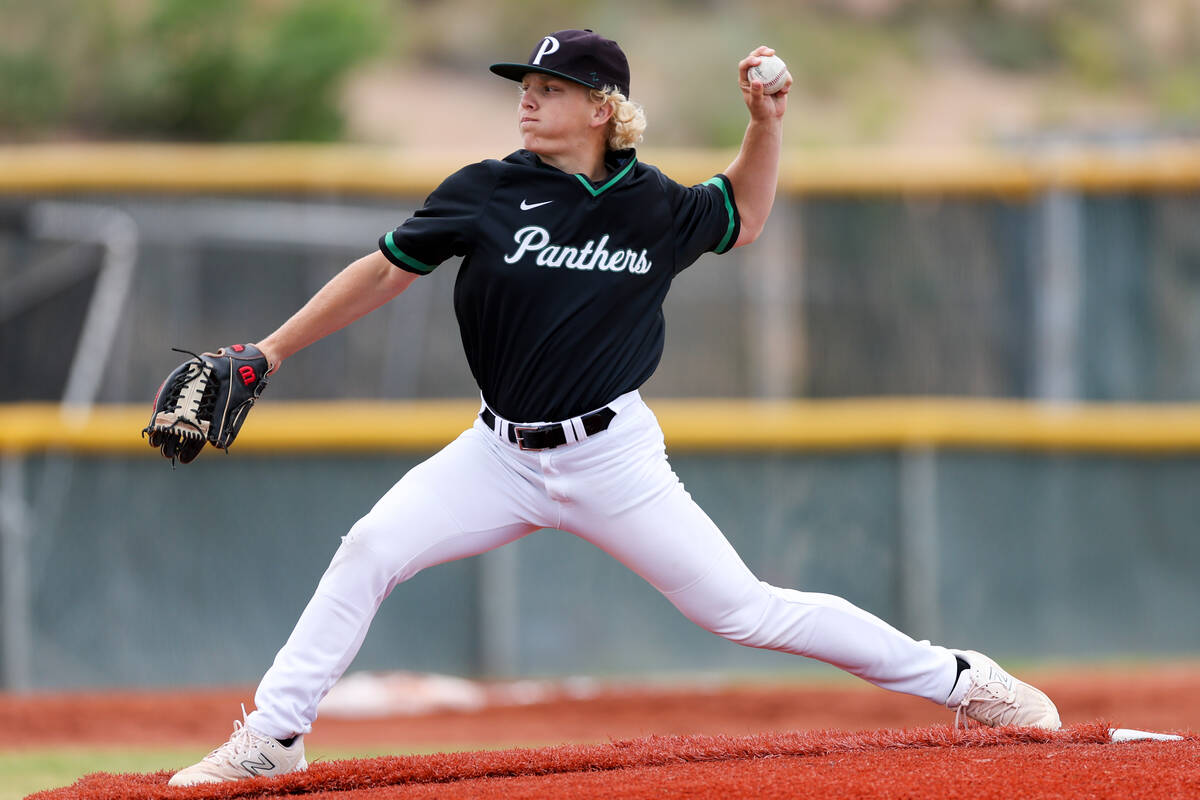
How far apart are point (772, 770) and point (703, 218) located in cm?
132

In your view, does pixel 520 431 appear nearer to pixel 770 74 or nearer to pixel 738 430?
pixel 770 74

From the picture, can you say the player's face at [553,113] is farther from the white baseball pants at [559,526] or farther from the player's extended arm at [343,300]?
the white baseball pants at [559,526]

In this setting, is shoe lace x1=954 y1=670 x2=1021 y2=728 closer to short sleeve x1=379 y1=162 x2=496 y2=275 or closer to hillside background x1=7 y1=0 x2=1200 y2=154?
short sleeve x1=379 y1=162 x2=496 y2=275

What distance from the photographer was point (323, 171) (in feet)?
29.7

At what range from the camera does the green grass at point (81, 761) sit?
4.36 m

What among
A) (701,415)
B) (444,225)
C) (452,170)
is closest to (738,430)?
(701,415)

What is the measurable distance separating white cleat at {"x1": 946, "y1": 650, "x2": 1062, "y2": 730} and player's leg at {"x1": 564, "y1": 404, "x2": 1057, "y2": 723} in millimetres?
66

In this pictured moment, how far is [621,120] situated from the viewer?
3.33 metres

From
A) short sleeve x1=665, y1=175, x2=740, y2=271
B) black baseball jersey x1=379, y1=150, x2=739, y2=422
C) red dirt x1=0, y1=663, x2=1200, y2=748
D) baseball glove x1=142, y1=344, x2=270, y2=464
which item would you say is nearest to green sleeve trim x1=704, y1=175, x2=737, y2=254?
short sleeve x1=665, y1=175, x2=740, y2=271

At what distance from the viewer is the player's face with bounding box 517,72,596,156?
10.7 ft

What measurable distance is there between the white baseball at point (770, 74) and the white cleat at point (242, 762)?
1.94 metres

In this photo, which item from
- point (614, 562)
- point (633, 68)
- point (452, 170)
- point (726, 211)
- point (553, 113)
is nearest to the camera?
point (553, 113)

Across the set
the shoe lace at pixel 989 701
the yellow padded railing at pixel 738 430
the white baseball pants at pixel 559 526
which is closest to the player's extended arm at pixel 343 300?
the white baseball pants at pixel 559 526

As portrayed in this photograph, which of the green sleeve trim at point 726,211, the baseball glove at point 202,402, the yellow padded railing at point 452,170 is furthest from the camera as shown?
the yellow padded railing at point 452,170
